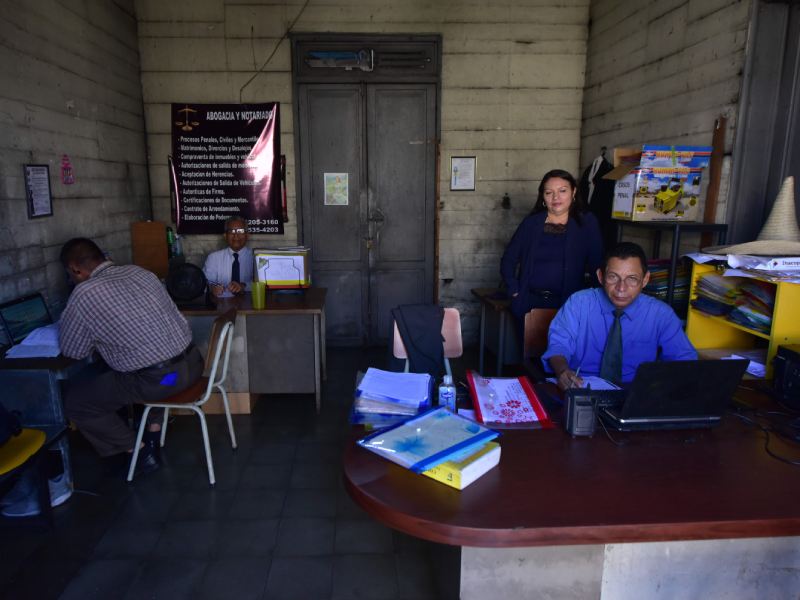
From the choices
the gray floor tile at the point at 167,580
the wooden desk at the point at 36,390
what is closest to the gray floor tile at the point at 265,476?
the gray floor tile at the point at 167,580

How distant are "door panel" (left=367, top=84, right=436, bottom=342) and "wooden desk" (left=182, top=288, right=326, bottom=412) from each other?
1338mm

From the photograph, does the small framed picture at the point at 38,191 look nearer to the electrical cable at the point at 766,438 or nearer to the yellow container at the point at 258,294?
the yellow container at the point at 258,294

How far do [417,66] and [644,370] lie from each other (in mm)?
3917

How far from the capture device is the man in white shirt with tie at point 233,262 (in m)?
4.14

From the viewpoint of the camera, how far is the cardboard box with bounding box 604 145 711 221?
295 cm

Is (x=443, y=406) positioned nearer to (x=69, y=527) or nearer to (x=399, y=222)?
(x=69, y=527)

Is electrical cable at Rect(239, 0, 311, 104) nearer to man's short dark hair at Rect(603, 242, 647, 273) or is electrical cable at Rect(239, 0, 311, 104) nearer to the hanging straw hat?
man's short dark hair at Rect(603, 242, 647, 273)

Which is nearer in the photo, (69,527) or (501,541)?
(501,541)

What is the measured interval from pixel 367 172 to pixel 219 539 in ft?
11.1

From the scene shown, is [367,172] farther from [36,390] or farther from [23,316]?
[36,390]

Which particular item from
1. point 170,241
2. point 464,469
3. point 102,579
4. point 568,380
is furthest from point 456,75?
point 102,579

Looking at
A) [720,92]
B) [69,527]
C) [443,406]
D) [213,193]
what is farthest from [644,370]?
[213,193]

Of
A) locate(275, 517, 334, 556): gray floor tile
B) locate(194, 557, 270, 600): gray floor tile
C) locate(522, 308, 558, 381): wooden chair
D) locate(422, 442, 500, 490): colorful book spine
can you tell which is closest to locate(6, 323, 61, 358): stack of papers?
locate(194, 557, 270, 600): gray floor tile

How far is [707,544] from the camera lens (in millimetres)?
1448
